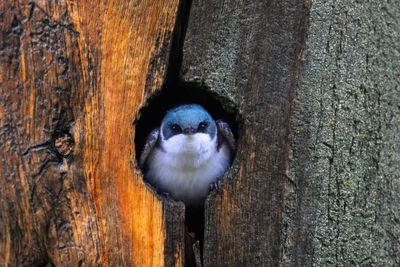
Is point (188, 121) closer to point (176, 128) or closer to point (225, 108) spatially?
point (176, 128)

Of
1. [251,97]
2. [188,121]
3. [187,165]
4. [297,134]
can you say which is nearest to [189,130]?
[188,121]

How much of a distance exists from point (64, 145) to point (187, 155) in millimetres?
872

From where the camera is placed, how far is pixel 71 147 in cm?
289

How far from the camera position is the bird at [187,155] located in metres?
3.49

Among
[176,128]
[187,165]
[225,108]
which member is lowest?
[187,165]

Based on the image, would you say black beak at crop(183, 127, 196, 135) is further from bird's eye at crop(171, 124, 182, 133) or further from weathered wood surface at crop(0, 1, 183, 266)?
weathered wood surface at crop(0, 1, 183, 266)

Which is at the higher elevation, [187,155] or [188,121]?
[188,121]

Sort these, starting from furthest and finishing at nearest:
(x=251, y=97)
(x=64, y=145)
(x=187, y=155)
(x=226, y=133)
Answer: (x=187, y=155)
(x=226, y=133)
(x=251, y=97)
(x=64, y=145)

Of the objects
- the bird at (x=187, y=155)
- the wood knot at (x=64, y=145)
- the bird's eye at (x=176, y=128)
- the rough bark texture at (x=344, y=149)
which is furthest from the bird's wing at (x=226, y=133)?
the wood knot at (x=64, y=145)

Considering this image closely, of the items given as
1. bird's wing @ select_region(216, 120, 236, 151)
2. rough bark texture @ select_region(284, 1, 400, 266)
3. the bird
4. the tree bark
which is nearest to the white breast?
the bird

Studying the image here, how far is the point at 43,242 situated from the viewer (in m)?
2.91

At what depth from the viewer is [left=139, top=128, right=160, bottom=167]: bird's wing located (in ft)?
11.2

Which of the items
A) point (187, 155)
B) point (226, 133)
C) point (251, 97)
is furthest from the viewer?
point (187, 155)

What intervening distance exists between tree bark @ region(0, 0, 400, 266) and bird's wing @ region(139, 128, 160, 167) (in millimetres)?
419
